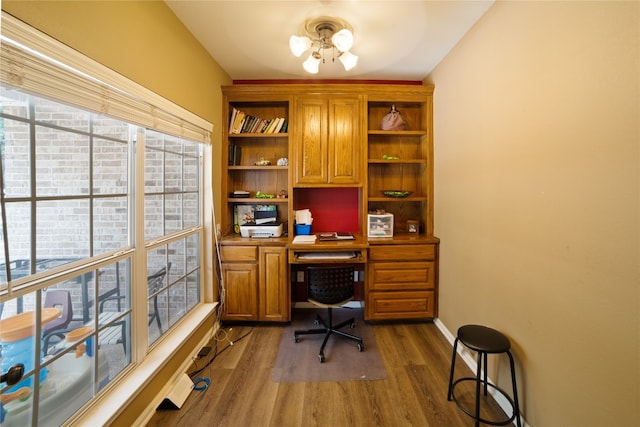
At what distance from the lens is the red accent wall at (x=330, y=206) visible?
3082 millimetres

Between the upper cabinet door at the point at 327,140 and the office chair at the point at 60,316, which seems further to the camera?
the upper cabinet door at the point at 327,140

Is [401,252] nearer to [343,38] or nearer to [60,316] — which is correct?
[343,38]

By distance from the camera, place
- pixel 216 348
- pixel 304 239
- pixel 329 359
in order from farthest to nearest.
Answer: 1. pixel 304 239
2. pixel 216 348
3. pixel 329 359

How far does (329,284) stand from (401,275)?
873mm

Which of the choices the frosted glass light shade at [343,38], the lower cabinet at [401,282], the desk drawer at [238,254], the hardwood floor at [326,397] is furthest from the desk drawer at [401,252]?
the frosted glass light shade at [343,38]

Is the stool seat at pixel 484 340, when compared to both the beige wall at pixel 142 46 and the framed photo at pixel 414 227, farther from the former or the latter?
the beige wall at pixel 142 46

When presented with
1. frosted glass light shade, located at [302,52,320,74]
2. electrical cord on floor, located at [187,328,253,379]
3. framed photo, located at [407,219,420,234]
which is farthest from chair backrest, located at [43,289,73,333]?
framed photo, located at [407,219,420,234]

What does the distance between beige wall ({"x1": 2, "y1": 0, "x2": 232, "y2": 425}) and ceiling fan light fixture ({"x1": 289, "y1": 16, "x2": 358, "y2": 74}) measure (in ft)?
2.78

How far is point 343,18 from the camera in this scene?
187 cm

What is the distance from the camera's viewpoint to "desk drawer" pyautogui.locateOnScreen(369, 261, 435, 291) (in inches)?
103

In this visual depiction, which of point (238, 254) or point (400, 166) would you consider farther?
point (400, 166)

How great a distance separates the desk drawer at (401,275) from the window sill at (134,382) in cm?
169

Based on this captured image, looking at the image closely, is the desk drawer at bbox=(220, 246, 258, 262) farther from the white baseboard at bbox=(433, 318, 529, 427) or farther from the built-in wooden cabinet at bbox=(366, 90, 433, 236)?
the white baseboard at bbox=(433, 318, 529, 427)

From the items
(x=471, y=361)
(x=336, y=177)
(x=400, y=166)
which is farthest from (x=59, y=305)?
(x=400, y=166)
